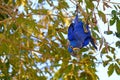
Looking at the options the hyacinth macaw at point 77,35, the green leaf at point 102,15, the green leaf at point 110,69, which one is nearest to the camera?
the hyacinth macaw at point 77,35

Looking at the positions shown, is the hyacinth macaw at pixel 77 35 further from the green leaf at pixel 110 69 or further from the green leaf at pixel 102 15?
the green leaf at pixel 110 69

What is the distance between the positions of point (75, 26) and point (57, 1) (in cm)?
95

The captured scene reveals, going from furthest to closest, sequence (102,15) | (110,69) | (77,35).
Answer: (110,69) → (102,15) → (77,35)

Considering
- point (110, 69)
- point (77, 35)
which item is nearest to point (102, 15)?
point (77, 35)

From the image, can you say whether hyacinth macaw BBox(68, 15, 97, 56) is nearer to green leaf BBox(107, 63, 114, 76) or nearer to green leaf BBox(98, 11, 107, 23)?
green leaf BBox(98, 11, 107, 23)

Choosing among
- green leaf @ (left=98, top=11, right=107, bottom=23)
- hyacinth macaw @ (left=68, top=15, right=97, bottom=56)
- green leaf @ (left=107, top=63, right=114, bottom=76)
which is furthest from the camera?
green leaf @ (left=107, top=63, right=114, bottom=76)

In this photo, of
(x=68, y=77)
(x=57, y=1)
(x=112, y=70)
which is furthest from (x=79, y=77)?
(x=57, y=1)

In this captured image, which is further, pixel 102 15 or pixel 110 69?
pixel 110 69

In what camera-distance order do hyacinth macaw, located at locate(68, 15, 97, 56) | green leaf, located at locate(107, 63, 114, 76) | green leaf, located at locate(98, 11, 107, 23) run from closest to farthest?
hyacinth macaw, located at locate(68, 15, 97, 56), green leaf, located at locate(98, 11, 107, 23), green leaf, located at locate(107, 63, 114, 76)

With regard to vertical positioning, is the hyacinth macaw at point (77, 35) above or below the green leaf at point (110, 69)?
above

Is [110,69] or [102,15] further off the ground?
[102,15]

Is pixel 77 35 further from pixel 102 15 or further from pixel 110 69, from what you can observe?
pixel 110 69

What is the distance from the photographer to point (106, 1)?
1.94m

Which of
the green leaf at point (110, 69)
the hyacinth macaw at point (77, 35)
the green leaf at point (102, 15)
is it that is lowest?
the green leaf at point (110, 69)
